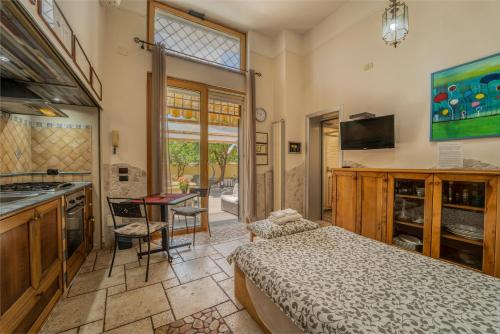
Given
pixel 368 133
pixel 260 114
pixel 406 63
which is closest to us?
pixel 406 63

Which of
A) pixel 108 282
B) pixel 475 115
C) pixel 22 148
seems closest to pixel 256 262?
pixel 108 282

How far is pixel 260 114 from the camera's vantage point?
169 inches

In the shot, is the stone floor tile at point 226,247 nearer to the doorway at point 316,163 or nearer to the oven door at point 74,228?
the oven door at point 74,228

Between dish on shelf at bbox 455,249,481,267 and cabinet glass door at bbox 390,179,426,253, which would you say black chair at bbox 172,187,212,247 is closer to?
cabinet glass door at bbox 390,179,426,253

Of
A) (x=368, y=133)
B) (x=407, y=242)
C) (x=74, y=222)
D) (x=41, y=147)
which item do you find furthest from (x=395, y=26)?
(x=41, y=147)

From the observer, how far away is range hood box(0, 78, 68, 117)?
177 cm

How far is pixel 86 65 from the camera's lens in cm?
216

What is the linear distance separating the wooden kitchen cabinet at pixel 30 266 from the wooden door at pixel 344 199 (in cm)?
330

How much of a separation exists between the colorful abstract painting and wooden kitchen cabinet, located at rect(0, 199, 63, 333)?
3901 millimetres

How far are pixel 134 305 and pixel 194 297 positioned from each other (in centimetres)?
49

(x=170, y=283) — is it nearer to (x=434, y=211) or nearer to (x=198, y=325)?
(x=198, y=325)

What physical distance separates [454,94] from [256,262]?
287 centimetres

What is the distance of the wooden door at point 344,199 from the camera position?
9.55 ft

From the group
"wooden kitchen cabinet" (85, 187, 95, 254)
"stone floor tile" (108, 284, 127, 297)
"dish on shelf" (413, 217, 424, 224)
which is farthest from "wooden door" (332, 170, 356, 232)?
"wooden kitchen cabinet" (85, 187, 95, 254)
